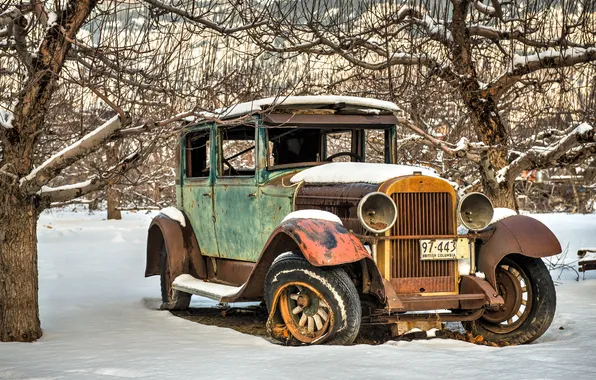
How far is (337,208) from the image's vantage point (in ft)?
19.1

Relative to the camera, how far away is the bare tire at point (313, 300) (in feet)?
16.6

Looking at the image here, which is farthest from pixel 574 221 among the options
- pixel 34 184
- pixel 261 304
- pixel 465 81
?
pixel 34 184

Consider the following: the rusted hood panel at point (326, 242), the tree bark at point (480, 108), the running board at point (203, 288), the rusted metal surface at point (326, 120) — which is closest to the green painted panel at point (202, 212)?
the running board at point (203, 288)

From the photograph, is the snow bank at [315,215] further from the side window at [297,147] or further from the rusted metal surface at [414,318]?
the side window at [297,147]

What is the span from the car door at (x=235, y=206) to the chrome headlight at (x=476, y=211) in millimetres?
1768

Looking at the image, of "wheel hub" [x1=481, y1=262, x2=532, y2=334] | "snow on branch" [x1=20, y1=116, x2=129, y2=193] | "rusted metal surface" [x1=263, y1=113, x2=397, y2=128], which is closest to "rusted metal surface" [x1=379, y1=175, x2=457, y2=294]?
"wheel hub" [x1=481, y1=262, x2=532, y2=334]

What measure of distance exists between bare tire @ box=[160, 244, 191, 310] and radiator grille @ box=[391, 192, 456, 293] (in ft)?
8.95

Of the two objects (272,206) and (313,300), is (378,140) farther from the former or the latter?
(313,300)

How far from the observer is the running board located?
6344 millimetres

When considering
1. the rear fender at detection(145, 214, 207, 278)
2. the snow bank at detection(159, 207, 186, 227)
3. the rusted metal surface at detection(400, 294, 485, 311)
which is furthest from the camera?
the snow bank at detection(159, 207, 186, 227)

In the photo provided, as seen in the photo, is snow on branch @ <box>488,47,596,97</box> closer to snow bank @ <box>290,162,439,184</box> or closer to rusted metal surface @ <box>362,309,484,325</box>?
snow bank @ <box>290,162,439,184</box>

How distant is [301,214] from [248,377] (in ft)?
6.03

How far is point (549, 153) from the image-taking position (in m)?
8.61

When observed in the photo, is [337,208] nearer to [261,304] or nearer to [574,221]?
[261,304]
